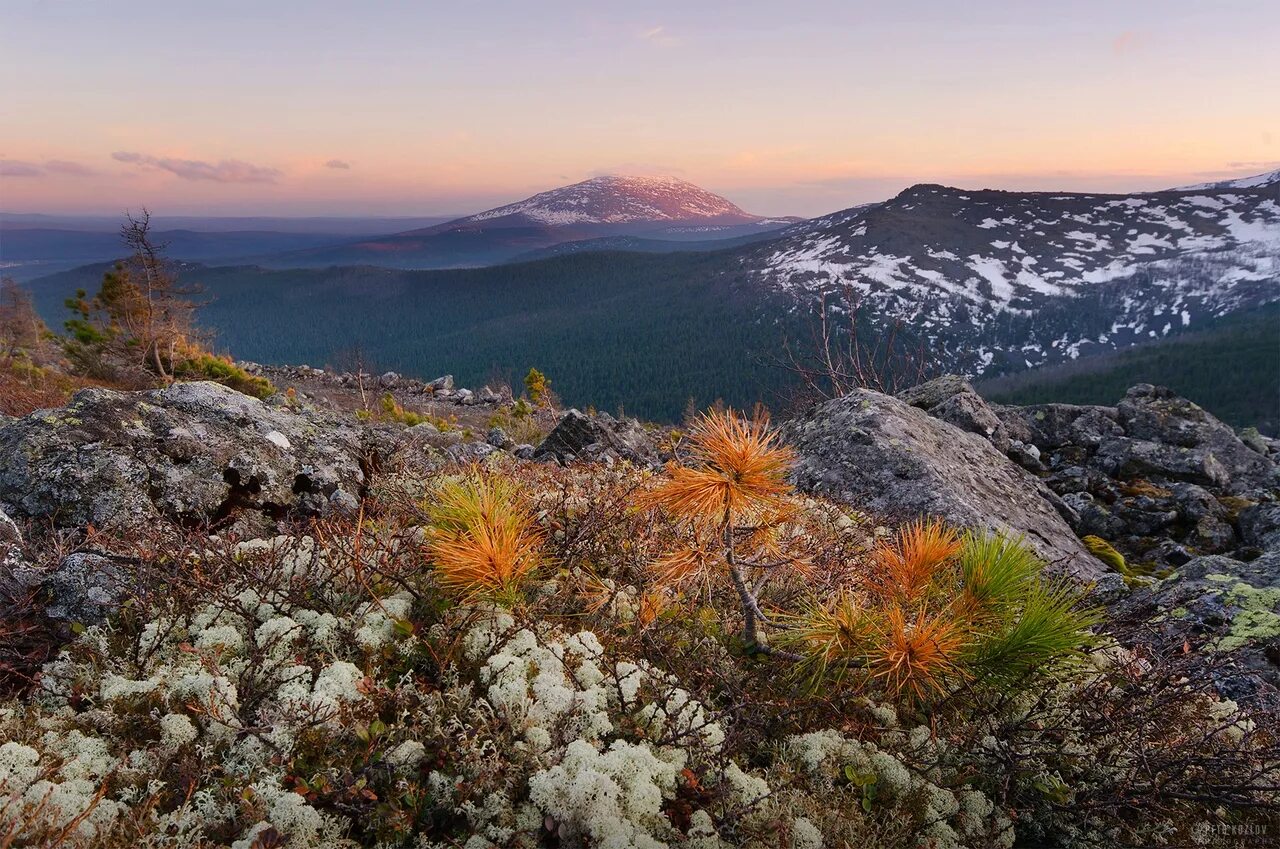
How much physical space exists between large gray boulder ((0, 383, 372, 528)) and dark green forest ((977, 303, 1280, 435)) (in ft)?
487

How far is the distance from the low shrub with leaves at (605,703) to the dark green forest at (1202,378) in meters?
148

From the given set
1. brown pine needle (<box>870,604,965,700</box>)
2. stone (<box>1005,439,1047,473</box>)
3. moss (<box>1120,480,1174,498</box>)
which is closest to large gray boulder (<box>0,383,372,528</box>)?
brown pine needle (<box>870,604,965,700</box>)

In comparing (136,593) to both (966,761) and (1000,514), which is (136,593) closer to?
(966,761)

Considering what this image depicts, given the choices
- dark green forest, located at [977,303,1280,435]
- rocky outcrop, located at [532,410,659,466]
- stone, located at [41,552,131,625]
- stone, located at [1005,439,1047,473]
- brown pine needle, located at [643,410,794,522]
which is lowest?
dark green forest, located at [977,303,1280,435]

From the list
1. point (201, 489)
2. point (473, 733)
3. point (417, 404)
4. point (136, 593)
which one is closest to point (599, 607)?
point (473, 733)

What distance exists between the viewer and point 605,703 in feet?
11.4

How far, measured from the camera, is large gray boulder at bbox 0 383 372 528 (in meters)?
5.38

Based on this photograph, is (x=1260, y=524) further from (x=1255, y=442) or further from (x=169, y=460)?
(x=169, y=460)

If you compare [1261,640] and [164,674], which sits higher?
[164,674]

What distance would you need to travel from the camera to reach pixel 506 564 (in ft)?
13.2

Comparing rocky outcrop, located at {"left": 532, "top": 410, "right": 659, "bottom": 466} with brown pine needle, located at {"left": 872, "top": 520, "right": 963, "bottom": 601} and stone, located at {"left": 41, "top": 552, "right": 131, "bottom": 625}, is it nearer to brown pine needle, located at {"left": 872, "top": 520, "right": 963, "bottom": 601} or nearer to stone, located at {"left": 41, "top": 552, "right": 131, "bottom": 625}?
brown pine needle, located at {"left": 872, "top": 520, "right": 963, "bottom": 601}

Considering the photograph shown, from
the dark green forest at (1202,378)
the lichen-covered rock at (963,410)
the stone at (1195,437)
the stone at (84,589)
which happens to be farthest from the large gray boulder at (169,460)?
the dark green forest at (1202,378)

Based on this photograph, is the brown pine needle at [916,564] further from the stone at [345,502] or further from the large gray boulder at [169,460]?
the large gray boulder at [169,460]

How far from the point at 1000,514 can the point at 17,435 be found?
1038cm
